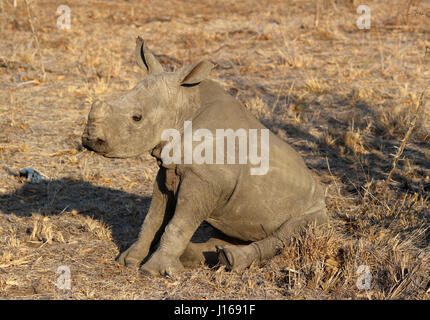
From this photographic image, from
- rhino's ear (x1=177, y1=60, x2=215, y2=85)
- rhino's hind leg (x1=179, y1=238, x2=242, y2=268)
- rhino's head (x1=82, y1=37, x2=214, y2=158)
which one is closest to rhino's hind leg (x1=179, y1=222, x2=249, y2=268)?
rhino's hind leg (x1=179, y1=238, x2=242, y2=268)

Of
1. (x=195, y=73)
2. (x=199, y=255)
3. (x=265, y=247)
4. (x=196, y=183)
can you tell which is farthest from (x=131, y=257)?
(x=195, y=73)

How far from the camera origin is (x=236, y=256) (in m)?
4.31

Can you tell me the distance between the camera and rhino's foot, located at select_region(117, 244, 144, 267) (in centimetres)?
454

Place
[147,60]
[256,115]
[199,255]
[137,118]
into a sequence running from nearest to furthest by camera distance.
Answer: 1. [137,118]
2. [147,60]
3. [199,255]
4. [256,115]

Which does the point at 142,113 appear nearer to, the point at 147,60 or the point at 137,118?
the point at 137,118

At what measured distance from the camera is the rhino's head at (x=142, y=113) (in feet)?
13.0

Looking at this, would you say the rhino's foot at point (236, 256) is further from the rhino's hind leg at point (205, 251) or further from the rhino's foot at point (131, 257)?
the rhino's foot at point (131, 257)

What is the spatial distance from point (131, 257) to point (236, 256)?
86 centimetres

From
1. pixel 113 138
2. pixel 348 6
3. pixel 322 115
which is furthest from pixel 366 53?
pixel 113 138

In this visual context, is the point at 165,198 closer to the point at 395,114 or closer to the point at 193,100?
the point at 193,100

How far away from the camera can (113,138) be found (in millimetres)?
4027

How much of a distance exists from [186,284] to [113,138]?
118cm

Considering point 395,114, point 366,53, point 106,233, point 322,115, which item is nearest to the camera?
point 106,233

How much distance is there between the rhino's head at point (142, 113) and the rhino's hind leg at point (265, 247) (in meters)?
0.99
